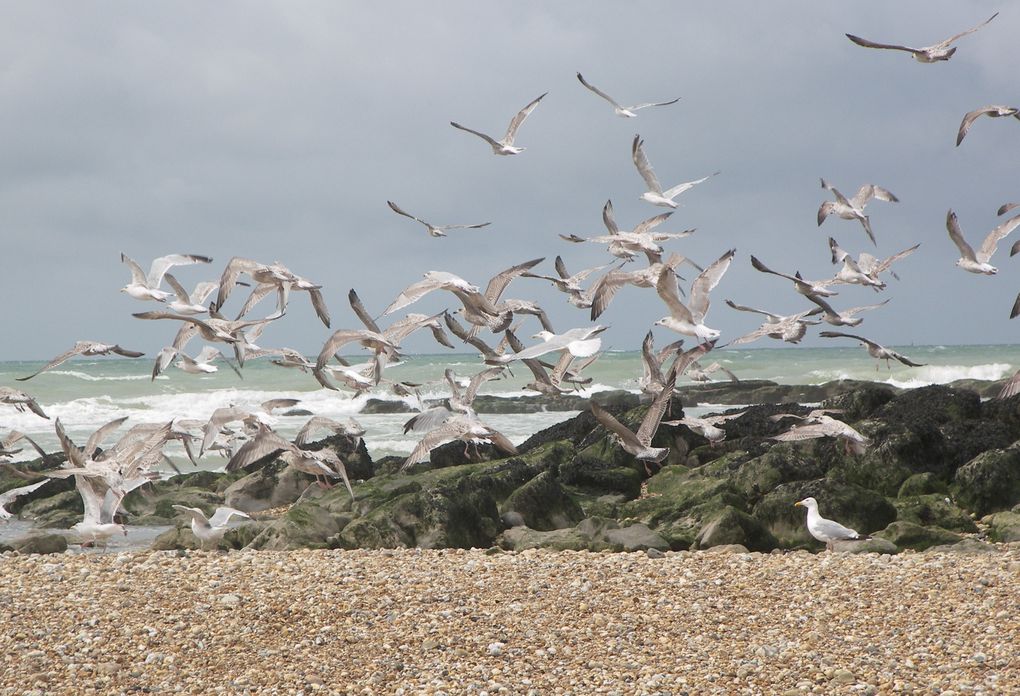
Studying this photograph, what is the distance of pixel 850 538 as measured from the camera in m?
10.8

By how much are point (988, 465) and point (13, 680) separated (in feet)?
36.1

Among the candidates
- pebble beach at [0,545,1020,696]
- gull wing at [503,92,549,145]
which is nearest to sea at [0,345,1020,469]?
gull wing at [503,92,549,145]

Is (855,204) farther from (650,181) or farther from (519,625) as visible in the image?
(519,625)

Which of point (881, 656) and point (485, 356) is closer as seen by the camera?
point (881, 656)

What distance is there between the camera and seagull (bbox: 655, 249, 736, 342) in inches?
412

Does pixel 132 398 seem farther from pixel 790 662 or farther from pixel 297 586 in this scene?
pixel 790 662

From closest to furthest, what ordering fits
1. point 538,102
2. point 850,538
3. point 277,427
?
point 850,538, point 538,102, point 277,427

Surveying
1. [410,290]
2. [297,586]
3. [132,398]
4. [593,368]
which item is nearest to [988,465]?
[410,290]

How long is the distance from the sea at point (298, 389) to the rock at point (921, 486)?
1073 centimetres

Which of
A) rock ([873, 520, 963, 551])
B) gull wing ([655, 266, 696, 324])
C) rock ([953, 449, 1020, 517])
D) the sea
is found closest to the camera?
gull wing ([655, 266, 696, 324])

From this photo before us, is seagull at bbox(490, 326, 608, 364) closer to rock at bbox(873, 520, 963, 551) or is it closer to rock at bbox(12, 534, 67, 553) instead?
rock at bbox(873, 520, 963, 551)

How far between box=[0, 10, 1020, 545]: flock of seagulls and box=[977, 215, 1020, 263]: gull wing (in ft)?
0.06

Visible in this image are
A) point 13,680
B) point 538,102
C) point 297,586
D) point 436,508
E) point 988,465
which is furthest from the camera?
point 538,102

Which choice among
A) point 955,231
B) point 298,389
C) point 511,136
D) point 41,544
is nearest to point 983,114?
point 955,231
